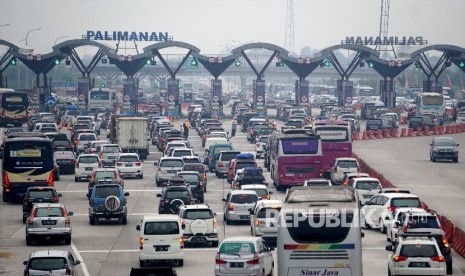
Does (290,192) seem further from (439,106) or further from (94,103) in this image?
(94,103)

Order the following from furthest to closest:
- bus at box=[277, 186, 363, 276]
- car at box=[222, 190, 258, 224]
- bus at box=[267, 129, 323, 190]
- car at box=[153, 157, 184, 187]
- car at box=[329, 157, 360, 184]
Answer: car at box=[153, 157, 184, 187] < car at box=[329, 157, 360, 184] < bus at box=[267, 129, 323, 190] < car at box=[222, 190, 258, 224] < bus at box=[277, 186, 363, 276]

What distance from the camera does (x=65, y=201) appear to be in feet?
199

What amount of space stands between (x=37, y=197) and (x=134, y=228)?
4.41 m

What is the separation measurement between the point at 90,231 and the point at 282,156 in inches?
662

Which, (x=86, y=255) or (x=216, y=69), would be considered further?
(x=216, y=69)

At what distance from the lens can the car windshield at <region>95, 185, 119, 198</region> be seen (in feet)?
167

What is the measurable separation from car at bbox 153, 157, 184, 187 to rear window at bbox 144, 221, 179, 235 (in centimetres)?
2740

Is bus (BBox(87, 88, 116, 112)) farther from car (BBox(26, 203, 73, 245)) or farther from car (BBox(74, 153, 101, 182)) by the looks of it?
car (BBox(26, 203, 73, 245))

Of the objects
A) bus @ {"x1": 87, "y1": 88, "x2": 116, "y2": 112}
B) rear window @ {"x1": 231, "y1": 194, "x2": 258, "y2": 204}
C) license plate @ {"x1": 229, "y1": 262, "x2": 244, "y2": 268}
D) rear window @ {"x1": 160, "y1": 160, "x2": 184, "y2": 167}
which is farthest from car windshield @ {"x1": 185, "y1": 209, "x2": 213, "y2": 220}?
bus @ {"x1": 87, "y1": 88, "x2": 116, "y2": 112}

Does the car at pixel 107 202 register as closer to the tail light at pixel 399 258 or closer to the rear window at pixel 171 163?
the rear window at pixel 171 163

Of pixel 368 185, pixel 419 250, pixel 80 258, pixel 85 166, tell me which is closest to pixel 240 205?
pixel 368 185

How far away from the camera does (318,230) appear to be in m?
30.7

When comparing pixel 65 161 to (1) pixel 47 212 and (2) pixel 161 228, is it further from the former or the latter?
(2) pixel 161 228

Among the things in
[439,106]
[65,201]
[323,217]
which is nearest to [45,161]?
[65,201]
